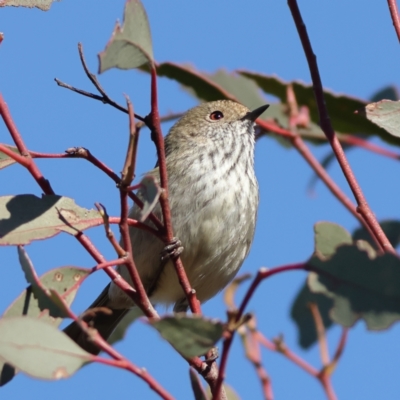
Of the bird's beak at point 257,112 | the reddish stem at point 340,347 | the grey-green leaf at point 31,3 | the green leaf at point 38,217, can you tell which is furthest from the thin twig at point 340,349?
the bird's beak at point 257,112

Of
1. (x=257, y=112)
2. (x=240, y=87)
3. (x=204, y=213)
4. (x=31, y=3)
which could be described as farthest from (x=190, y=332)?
(x=240, y=87)

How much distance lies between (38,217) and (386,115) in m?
1.12

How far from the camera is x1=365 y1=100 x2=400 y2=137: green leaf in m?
2.43

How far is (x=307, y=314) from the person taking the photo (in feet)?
6.41

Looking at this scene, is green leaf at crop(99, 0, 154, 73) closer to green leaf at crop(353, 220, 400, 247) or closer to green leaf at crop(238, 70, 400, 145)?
green leaf at crop(353, 220, 400, 247)

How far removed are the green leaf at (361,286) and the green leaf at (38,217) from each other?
675 mm

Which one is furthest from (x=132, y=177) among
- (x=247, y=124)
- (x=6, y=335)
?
(x=247, y=124)

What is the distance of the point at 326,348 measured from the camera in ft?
5.93

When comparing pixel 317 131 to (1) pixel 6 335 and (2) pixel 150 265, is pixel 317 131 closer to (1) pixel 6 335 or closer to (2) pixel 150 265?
(2) pixel 150 265

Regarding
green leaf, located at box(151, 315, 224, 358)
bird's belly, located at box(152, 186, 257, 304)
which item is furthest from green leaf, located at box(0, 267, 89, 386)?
bird's belly, located at box(152, 186, 257, 304)

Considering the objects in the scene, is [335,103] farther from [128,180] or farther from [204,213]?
[128,180]

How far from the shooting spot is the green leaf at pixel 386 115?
2.43 meters

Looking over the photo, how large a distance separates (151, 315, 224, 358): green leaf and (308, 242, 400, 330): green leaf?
0.92 feet

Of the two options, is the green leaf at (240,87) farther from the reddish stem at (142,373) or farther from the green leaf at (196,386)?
the reddish stem at (142,373)
